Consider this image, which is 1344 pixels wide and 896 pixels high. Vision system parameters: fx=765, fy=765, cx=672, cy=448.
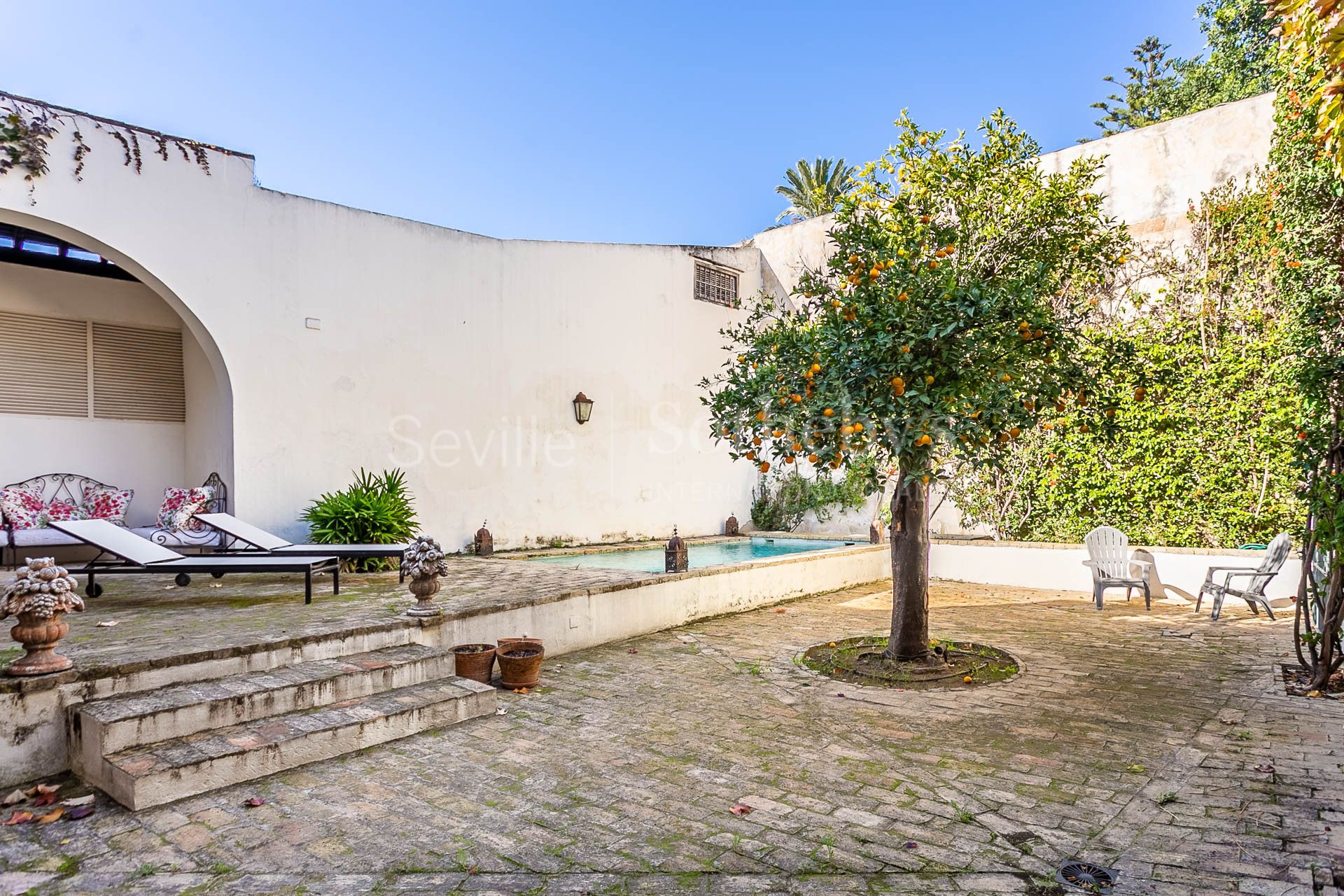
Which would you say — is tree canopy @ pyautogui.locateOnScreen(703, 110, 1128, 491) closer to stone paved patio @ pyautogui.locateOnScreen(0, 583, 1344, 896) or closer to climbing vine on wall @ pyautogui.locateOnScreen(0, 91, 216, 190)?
stone paved patio @ pyautogui.locateOnScreen(0, 583, 1344, 896)

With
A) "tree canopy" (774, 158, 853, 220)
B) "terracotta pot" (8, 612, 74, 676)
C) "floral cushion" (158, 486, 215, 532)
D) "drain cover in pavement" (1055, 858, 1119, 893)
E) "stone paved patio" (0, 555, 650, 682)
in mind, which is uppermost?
"tree canopy" (774, 158, 853, 220)

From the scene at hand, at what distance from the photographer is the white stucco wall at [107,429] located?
26.0 ft

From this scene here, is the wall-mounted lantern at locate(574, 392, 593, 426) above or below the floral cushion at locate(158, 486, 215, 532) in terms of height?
above

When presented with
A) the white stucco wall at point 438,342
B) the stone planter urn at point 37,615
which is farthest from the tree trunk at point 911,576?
the white stucco wall at point 438,342

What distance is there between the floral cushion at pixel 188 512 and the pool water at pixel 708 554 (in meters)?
3.45

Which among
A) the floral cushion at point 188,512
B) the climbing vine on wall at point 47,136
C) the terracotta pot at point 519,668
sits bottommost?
the terracotta pot at point 519,668

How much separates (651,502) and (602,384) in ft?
6.86

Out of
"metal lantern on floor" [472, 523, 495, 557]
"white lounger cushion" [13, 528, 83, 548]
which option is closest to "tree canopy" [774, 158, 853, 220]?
"metal lantern on floor" [472, 523, 495, 557]

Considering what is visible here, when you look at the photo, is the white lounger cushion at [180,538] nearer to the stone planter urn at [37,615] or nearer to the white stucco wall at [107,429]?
the white stucco wall at [107,429]

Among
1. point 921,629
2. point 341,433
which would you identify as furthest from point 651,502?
point 921,629

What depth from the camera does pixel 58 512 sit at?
7656mm

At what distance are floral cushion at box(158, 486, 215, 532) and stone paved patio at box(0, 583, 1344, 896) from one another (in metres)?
4.53

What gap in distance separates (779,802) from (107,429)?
8665 mm

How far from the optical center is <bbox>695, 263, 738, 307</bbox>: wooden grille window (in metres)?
12.8
